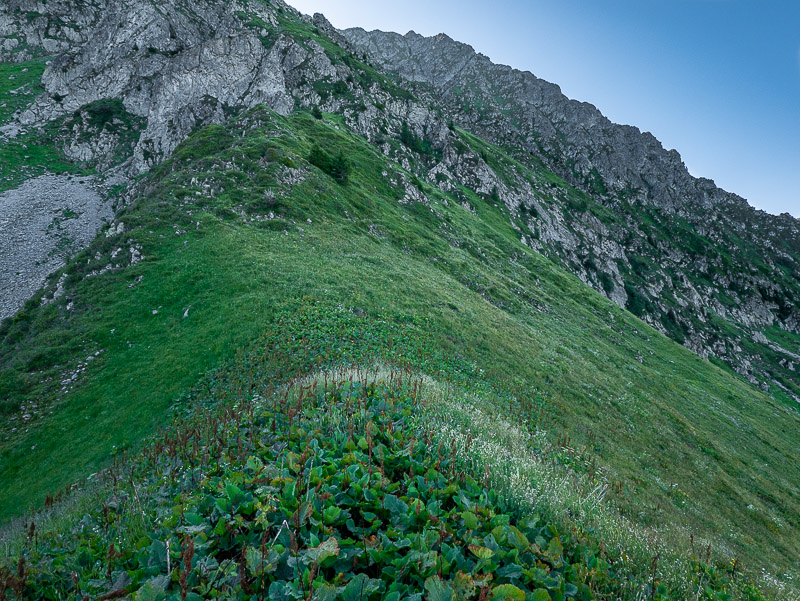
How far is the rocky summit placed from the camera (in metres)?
4.19

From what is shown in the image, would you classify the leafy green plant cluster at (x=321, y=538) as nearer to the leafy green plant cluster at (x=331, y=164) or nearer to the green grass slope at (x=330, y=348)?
the green grass slope at (x=330, y=348)

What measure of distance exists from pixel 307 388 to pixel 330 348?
7.59 meters

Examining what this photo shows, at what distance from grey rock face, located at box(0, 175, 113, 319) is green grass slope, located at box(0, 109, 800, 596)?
503 inches

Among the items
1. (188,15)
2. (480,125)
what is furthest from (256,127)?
(480,125)

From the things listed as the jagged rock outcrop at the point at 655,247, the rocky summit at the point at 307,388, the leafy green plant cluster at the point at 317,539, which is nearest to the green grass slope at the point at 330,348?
the rocky summit at the point at 307,388

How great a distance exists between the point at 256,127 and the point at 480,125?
165055mm

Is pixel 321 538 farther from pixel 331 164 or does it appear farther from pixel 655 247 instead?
pixel 655 247

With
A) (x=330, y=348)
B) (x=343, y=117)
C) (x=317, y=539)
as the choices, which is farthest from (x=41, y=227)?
(x=317, y=539)

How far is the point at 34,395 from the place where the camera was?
17.1m

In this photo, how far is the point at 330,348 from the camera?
53.9 ft

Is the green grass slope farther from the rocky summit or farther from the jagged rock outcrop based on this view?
the jagged rock outcrop

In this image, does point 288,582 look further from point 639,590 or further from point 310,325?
point 310,325

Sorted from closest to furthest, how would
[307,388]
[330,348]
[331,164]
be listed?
[307,388] → [330,348] → [331,164]

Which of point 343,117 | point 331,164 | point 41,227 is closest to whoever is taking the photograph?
point 41,227
